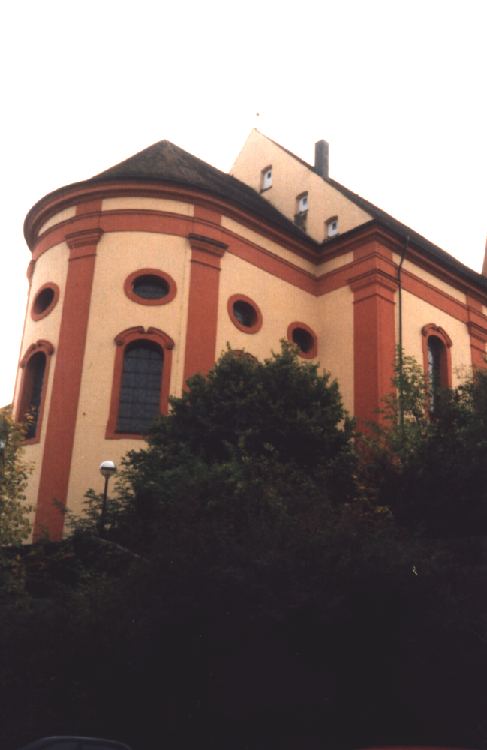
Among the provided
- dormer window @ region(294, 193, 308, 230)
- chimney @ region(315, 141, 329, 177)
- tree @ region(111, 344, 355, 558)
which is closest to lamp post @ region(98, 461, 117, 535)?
tree @ region(111, 344, 355, 558)

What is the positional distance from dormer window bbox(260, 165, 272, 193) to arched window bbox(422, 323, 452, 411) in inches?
395

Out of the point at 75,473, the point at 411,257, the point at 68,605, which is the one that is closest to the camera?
the point at 68,605

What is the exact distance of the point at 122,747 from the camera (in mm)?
7871

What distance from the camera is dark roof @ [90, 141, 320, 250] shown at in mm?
24000

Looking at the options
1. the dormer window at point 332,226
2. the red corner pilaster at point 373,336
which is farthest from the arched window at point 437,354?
the dormer window at point 332,226

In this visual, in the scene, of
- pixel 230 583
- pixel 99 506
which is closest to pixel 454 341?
pixel 99 506

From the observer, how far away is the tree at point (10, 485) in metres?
16.3

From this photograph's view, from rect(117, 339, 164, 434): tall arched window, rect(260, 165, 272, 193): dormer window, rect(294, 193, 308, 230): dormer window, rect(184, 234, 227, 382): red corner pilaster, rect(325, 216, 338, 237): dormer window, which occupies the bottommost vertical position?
rect(117, 339, 164, 434): tall arched window

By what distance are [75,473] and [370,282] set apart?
1179cm

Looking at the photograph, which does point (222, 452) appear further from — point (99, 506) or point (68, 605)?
point (68, 605)

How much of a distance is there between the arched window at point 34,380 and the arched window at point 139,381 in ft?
7.34

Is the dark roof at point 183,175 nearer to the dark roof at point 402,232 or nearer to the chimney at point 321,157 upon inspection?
the dark roof at point 402,232

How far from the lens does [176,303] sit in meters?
22.9

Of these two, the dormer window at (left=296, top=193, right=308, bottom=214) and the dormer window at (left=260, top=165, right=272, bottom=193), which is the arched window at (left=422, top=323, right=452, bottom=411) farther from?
the dormer window at (left=260, top=165, right=272, bottom=193)
